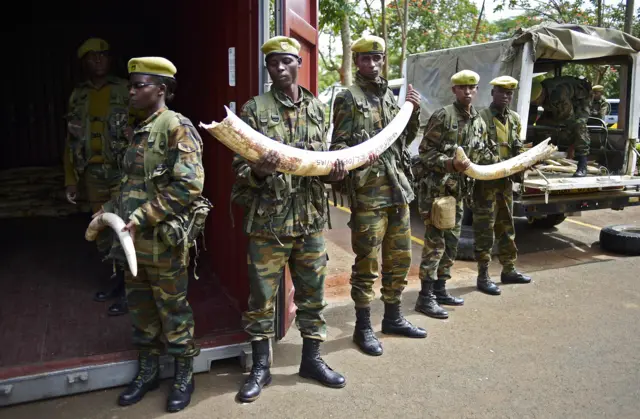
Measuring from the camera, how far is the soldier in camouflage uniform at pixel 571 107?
7.95m

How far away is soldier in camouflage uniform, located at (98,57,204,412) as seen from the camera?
3.10 meters

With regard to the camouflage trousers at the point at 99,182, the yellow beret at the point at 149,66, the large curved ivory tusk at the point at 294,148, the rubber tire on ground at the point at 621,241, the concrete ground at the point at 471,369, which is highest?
the yellow beret at the point at 149,66

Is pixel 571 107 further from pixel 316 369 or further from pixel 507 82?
pixel 316 369

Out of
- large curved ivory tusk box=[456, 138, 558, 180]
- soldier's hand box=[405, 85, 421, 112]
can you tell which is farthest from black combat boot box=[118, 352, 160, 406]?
large curved ivory tusk box=[456, 138, 558, 180]

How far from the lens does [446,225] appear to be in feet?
15.8

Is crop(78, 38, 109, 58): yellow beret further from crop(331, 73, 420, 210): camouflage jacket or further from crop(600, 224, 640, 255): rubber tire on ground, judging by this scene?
crop(600, 224, 640, 255): rubber tire on ground

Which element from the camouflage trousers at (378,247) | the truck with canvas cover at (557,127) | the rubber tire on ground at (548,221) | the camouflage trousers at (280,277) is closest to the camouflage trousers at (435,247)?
the camouflage trousers at (378,247)

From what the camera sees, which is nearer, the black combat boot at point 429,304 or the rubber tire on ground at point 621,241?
the black combat boot at point 429,304

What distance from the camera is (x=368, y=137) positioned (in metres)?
3.94

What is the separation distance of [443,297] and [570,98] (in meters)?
4.66

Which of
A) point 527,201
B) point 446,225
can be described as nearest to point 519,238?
point 527,201

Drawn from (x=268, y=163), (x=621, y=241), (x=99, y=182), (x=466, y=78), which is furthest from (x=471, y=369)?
(x=621, y=241)

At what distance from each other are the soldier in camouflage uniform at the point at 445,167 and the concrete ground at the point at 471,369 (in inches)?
16.8

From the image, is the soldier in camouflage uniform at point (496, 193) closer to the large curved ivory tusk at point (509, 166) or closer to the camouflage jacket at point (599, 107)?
the large curved ivory tusk at point (509, 166)
